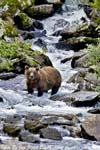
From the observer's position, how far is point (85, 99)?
16.0 m

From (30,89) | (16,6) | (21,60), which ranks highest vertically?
(16,6)

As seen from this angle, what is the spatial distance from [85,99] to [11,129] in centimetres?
416

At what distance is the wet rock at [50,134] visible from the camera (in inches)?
472

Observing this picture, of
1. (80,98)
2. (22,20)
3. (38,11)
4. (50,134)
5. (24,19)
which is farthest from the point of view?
(38,11)

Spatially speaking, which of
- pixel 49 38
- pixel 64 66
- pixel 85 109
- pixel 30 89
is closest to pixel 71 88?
pixel 30 89

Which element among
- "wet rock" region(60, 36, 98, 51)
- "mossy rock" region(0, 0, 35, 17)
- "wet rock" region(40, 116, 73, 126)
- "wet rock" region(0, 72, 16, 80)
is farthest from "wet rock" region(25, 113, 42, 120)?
"mossy rock" region(0, 0, 35, 17)

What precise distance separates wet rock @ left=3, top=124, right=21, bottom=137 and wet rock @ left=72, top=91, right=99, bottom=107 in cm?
361

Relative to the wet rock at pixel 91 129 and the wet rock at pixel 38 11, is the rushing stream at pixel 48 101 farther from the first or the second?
the wet rock at pixel 38 11

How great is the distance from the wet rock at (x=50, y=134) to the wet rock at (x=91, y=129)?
1.88ft

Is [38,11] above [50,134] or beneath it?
above

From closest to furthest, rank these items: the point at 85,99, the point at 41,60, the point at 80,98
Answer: the point at 85,99 → the point at 80,98 → the point at 41,60

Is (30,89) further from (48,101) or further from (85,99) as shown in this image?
(85,99)

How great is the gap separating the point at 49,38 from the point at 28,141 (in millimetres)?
17859

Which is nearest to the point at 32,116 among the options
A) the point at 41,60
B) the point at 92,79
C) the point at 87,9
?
the point at 92,79
